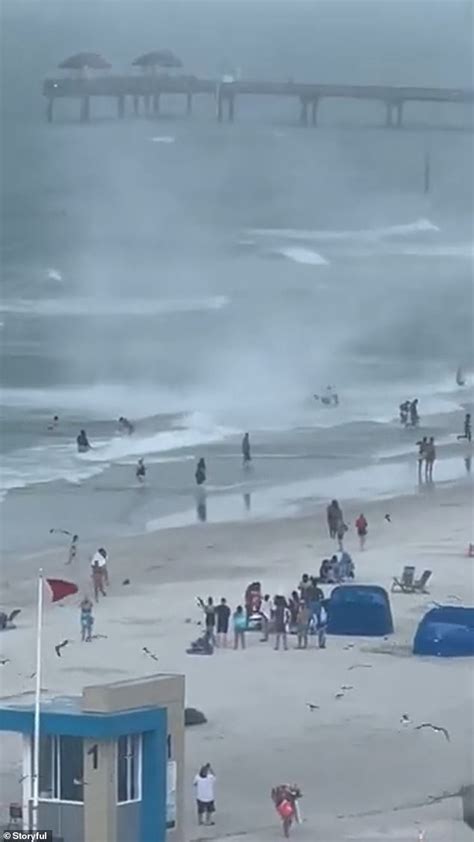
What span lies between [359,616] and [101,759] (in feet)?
20.8

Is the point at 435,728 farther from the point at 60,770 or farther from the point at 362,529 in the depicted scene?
the point at 362,529

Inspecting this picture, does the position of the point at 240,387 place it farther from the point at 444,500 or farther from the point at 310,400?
the point at 444,500

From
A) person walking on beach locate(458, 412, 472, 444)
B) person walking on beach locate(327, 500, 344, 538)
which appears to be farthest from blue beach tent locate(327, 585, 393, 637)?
person walking on beach locate(458, 412, 472, 444)

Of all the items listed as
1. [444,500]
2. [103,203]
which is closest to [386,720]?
[444,500]

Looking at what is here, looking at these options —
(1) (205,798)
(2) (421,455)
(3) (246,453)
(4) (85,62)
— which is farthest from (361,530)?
(4) (85,62)

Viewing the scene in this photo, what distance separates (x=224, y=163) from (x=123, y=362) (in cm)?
1837

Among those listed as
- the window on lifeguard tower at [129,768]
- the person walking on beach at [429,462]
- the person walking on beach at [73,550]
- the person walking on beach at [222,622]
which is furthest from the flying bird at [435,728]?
the person walking on beach at [429,462]

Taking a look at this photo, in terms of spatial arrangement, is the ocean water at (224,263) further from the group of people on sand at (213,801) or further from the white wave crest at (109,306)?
the group of people on sand at (213,801)

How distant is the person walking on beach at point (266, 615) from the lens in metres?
18.0

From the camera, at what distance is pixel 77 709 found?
11805 mm

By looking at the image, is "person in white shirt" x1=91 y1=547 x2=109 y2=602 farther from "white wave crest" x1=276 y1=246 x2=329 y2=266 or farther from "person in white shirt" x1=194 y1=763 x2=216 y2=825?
"white wave crest" x1=276 y1=246 x2=329 y2=266

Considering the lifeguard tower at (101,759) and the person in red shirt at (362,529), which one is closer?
the lifeguard tower at (101,759)

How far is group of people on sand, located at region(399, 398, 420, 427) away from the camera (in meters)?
33.0

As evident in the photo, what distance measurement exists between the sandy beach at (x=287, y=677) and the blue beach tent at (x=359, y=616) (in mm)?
123
